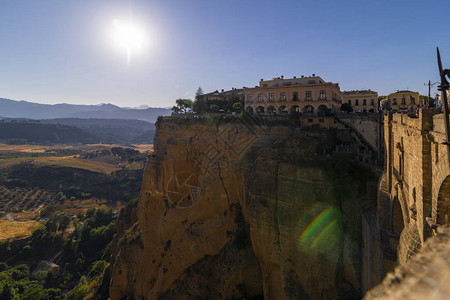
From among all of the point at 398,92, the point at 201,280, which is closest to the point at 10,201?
the point at 201,280

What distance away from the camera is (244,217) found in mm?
21766

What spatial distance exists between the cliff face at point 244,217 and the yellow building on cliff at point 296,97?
5583 mm

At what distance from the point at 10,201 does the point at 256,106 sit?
272ft

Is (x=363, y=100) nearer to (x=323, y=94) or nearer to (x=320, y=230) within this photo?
(x=323, y=94)

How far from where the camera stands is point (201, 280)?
70.6ft

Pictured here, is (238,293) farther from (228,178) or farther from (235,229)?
(228,178)

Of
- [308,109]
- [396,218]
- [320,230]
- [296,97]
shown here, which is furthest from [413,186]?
[308,109]

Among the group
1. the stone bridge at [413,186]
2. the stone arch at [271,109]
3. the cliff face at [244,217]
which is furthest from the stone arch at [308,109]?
the stone bridge at [413,186]

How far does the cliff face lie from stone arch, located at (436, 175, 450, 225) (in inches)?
343

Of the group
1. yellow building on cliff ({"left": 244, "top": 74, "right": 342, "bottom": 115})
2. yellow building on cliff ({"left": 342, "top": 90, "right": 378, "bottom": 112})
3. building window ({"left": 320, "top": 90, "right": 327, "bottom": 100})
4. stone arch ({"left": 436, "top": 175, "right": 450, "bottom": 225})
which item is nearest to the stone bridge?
stone arch ({"left": 436, "top": 175, "right": 450, "bottom": 225})

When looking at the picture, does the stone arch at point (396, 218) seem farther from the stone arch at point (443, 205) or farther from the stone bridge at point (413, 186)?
the stone arch at point (443, 205)

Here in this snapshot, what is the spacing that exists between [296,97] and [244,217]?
1443cm

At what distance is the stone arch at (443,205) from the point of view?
624 centimetres

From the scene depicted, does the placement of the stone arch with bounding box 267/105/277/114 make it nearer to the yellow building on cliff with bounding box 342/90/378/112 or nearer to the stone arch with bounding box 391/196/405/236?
the yellow building on cliff with bounding box 342/90/378/112
